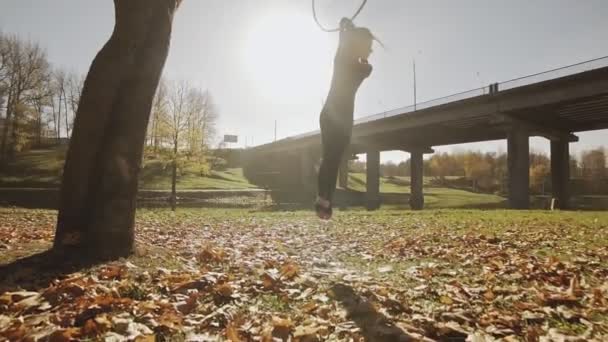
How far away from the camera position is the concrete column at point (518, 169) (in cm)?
2908

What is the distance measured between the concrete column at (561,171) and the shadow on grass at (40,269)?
42223 millimetres

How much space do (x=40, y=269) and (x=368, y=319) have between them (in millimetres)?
3395

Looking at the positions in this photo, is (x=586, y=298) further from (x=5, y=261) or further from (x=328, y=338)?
(x=5, y=261)

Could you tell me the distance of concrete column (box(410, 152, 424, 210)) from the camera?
41.9 m

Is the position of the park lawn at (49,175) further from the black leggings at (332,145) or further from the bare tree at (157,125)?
the black leggings at (332,145)

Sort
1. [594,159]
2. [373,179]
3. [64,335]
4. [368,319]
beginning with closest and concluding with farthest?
[64,335], [368,319], [373,179], [594,159]

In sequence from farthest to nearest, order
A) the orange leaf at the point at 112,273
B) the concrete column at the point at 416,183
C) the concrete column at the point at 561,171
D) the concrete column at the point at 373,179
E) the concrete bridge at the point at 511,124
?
the concrete column at the point at 373,179
the concrete column at the point at 416,183
the concrete column at the point at 561,171
the concrete bridge at the point at 511,124
the orange leaf at the point at 112,273

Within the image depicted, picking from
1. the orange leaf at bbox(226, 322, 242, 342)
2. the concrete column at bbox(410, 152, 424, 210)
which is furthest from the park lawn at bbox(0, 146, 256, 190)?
the orange leaf at bbox(226, 322, 242, 342)

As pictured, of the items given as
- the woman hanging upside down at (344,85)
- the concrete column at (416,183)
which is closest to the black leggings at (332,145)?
the woman hanging upside down at (344,85)

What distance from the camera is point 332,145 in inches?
92.7

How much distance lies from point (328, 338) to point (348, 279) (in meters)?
1.41

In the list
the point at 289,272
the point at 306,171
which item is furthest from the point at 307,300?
the point at 306,171

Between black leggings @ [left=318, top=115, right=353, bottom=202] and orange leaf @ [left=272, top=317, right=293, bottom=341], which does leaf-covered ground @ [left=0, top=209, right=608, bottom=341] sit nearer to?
orange leaf @ [left=272, top=317, right=293, bottom=341]

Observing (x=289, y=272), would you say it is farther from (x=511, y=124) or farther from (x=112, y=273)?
(x=511, y=124)
